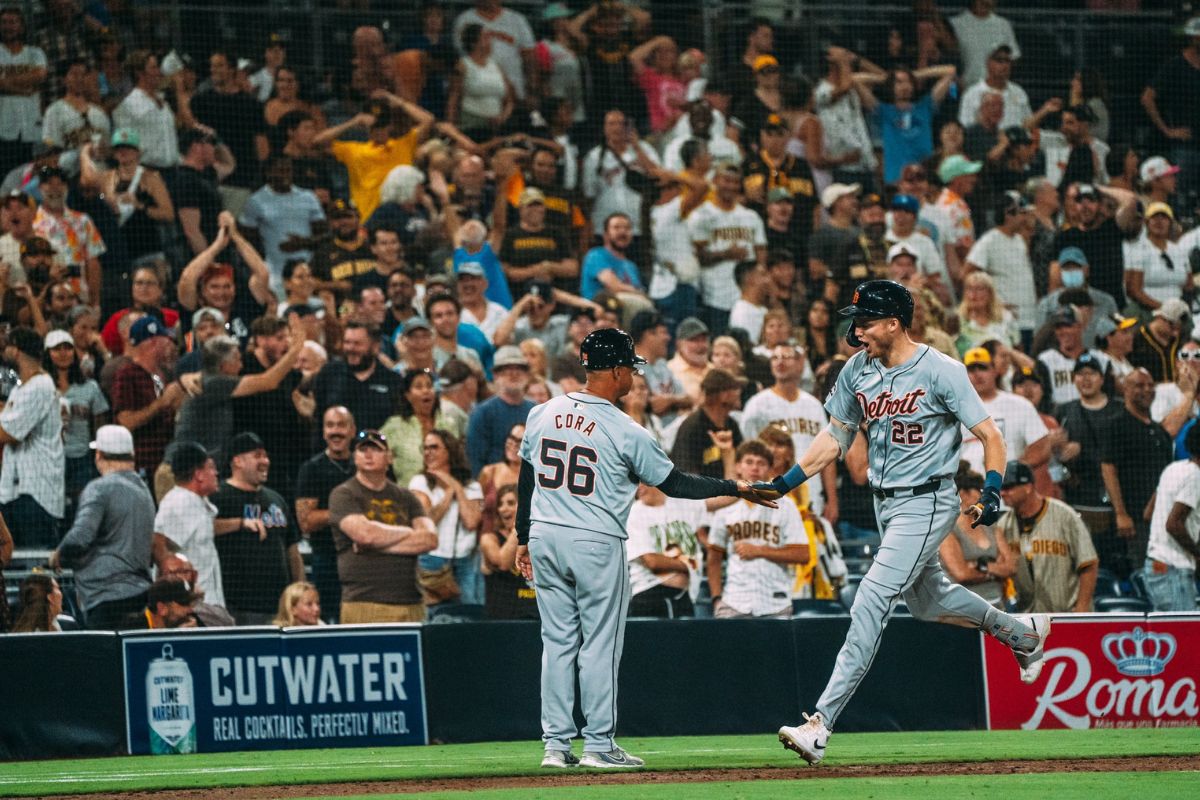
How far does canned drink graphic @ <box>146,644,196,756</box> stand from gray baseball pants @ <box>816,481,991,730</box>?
4.31 meters

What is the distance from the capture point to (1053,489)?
13477mm

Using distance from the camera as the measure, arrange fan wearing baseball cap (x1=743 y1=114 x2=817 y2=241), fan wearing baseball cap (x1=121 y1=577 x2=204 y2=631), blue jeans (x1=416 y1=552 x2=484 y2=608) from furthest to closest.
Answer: fan wearing baseball cap (x1=743 y1=114 x2=817 y2=241) < blue jeans (x1=416 y1=552 x2=484 y2=608) < fan wearing baseball cap (x1=121 y1=577 x2=204 y2=631)

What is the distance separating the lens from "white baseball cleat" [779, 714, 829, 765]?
24.6 ft

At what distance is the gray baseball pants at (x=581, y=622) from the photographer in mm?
7852

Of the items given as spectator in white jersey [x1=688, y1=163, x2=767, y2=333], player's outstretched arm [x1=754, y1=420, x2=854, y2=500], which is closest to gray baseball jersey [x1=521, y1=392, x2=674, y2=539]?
player's outstretched arm [x1=754, y1=420, x2=854, y2=500]

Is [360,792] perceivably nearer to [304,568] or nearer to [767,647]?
[767,647]

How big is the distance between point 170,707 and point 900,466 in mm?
4890

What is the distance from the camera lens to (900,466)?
7.92 m

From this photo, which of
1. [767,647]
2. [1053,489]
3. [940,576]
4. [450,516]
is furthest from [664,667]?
[1053,489]

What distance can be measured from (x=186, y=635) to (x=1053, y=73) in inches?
537

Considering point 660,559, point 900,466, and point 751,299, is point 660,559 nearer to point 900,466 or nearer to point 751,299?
point 900,466

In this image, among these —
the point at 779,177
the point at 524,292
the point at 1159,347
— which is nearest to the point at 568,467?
the point at 524,292

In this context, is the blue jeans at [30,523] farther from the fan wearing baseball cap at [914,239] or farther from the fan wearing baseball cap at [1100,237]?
the fan wearing baseball cap at [1100,237]

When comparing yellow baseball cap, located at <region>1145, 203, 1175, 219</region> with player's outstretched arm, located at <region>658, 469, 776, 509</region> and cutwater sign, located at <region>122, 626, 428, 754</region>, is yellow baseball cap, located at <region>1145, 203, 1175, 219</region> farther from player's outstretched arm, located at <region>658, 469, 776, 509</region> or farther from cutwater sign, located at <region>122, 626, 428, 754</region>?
player's outstretched arm, located at <region>658, 469, 776, 509</region>
